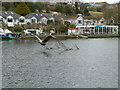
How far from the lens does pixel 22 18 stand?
9188 cm

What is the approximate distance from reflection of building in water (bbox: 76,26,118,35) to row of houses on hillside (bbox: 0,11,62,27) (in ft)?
36.0

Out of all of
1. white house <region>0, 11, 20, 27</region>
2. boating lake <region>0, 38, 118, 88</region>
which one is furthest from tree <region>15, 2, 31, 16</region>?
boating lake <region>0, 38, 118, 88</region>

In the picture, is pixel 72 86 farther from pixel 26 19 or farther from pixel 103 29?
pixel 26 19

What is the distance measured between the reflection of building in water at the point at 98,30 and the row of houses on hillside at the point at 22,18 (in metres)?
11.0

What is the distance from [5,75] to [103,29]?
63819 millimetres

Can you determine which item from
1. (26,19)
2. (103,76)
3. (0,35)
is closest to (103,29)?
(26,19)

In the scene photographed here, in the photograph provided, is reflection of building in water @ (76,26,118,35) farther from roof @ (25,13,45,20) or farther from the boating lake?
the boating lake

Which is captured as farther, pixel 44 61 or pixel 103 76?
pixel 44 61

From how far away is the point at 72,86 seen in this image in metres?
21.6

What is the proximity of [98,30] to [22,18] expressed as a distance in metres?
19.5

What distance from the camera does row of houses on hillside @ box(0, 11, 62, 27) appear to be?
8950 cm

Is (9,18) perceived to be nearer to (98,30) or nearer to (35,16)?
(35,16)

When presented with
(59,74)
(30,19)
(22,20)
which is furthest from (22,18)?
(59,74)

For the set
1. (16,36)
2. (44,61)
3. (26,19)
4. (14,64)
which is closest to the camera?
(14,64)
